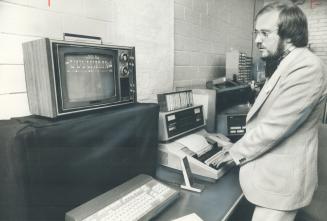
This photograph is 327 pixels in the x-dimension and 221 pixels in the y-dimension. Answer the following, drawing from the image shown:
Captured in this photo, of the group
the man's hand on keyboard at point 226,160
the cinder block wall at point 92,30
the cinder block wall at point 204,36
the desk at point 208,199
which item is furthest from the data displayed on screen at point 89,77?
the cinder block wall at point 204,36

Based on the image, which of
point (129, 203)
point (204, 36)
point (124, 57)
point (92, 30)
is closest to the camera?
point (129, 203)

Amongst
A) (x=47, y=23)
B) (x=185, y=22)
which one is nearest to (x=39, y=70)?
(x=47, y=23)

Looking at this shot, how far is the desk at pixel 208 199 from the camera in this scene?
3.38 feet

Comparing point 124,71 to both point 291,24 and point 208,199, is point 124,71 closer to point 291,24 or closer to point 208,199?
point 208,199

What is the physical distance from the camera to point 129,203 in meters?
1.00

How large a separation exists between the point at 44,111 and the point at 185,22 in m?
1.63

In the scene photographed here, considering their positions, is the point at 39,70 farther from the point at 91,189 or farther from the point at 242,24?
the point at 242,24

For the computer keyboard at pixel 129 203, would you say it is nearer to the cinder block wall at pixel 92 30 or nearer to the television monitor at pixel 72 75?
the television monitor at pixel 72 75

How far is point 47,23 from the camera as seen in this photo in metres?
1.15

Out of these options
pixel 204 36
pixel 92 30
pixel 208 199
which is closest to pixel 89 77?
pixel 92 30

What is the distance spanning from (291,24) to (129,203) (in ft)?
3.59

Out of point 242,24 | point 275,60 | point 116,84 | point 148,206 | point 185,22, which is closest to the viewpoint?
point 148,206

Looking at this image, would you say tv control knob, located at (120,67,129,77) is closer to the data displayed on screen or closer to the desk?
the data displayed on screen

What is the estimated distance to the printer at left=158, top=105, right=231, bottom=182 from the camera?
1.35 metres
